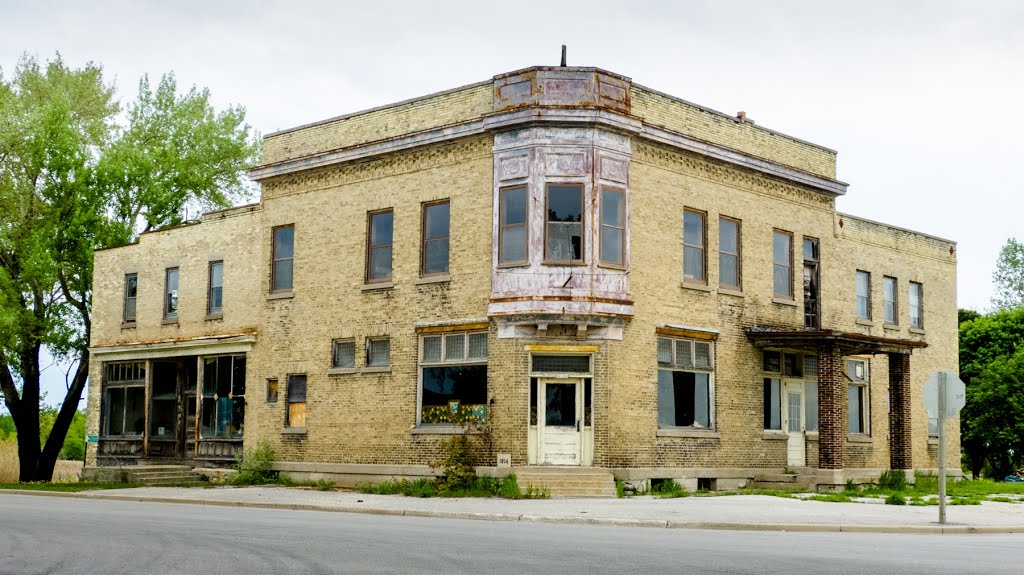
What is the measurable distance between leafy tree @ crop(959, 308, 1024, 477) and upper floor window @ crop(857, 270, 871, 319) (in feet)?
59.7

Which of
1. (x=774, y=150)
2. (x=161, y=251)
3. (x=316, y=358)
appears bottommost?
(x=316, y=358)

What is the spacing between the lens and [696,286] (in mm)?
28672

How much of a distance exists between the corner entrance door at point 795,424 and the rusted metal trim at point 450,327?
9.13 m

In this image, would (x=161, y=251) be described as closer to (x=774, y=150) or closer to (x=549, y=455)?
(x=549, y=455)

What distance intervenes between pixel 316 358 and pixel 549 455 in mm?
7524

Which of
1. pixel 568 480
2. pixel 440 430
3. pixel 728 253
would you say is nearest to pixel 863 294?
pixel 728 253

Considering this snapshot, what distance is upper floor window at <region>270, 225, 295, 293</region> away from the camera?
31.6m

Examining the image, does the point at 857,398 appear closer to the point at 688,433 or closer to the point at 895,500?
the point at 688,433

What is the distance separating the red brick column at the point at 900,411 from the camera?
1257 inches

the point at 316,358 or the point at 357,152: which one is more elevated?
the point at 357,152

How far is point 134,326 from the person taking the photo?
36312 mm

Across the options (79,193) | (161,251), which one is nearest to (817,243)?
(161,251)

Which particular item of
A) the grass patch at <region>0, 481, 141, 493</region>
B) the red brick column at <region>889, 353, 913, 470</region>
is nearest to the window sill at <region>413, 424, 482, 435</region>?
the grass patch at <region>0, 481, 141, 493</region>

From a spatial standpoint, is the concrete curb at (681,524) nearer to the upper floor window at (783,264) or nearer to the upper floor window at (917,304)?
the upper floor window at (783,264)
